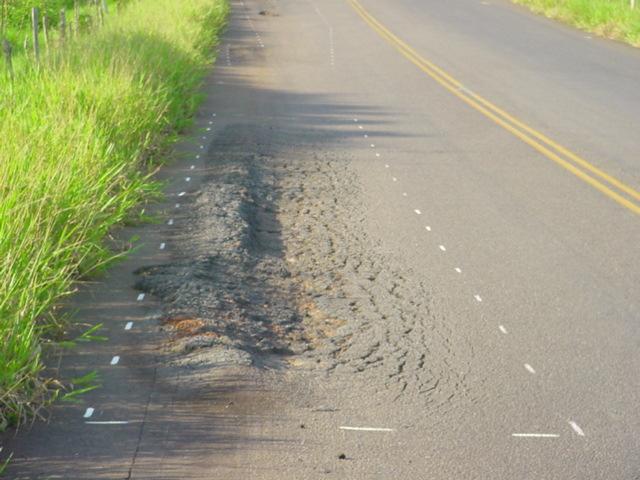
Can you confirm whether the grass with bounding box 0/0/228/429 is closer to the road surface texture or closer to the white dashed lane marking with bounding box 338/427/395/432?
the road surface texture

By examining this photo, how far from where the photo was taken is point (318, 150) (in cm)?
1198

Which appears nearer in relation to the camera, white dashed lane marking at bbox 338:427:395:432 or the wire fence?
white dashed lane marking at bbox 338:427:395:432

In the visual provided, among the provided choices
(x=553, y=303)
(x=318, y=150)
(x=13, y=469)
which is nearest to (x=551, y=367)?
(x=553, y=303)

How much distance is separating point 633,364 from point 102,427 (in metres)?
2.85

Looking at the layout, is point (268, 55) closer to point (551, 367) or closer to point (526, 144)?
point (526, 144)

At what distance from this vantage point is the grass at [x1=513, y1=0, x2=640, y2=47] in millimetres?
24000

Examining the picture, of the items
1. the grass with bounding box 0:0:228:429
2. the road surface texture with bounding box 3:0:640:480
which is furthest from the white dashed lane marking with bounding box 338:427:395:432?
the grass with bounding box 0:0:228:429

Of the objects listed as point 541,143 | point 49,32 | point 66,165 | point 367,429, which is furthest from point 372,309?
point 49,32

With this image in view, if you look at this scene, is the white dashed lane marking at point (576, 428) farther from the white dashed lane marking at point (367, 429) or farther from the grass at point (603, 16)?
the grass at point (603, 16)

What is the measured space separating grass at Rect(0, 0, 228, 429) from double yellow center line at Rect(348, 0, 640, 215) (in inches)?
153

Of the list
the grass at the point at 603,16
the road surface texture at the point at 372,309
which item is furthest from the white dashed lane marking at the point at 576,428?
the grass at the point at 603,16

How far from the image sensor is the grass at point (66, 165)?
5.22 metres

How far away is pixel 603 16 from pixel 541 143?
556 inches

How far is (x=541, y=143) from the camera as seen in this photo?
12.5 meters
